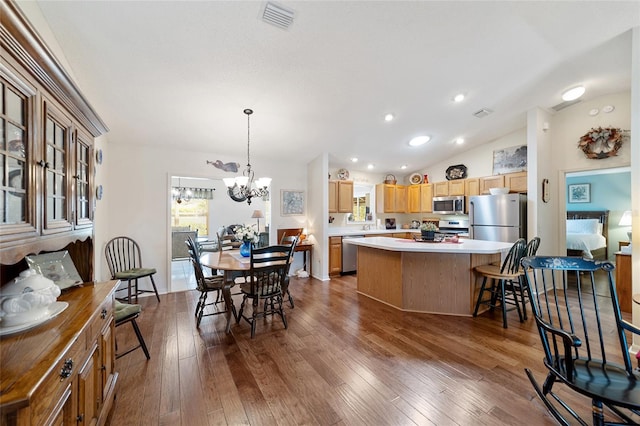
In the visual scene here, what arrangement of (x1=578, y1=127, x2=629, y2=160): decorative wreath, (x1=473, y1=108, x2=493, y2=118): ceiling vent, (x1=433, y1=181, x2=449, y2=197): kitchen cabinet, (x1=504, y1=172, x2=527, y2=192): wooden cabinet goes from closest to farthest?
(x1=578, y1=127, x2=629, y2=160): decorative wreath < (x1=473, y1=108, x2=493, y2=118): ceiling vent < (x1=504, y1=172, x2=527, y2=192): wooden cabinet < (x1=433, y1=181, x2=449, y2=197): kitchen cabinet

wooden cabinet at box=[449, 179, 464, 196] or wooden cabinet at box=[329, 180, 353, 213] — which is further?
wooden cabinet at box=[329, 180, 353, 213]

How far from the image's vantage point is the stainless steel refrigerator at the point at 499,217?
4.30m

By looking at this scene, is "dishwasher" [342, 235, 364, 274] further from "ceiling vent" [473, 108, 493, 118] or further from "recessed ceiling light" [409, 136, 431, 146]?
"ceiling vent" [473, 108, 493, 118]

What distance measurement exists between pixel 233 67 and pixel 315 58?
82 centimetres

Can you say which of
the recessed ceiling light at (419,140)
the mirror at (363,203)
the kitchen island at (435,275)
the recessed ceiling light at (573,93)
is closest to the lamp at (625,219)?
the recessed ceiling light at (573,93)

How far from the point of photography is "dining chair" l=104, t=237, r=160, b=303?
12.3 ft

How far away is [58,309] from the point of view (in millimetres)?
1286

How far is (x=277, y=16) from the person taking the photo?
2068mm

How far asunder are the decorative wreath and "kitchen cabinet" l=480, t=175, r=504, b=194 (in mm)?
Answer: 1162

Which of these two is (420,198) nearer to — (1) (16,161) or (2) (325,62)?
(2) (325,62)

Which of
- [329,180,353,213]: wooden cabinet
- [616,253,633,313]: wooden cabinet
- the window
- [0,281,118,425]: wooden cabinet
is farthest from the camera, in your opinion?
the window

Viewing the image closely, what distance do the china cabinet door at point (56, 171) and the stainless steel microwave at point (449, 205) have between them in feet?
19.5

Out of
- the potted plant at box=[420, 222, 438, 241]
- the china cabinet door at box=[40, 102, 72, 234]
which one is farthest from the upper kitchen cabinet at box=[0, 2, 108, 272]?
the potted plant at box=[420, 222, 438, 241]

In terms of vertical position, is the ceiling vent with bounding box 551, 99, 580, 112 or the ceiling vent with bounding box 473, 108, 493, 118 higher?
the ceiling vent with bounding box 551, 99, 580, 112
